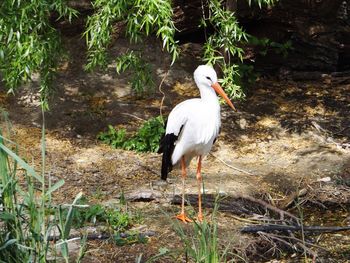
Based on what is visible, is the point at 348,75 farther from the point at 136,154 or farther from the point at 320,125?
the point at 136,154

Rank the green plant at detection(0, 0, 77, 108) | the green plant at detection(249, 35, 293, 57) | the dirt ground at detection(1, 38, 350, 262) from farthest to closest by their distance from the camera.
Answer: the green plant at detection(249, 35, 293, 57), the dirt ground at detection(1, 38, 350, 262), the green plant at detection(0, 0, 77, 108)

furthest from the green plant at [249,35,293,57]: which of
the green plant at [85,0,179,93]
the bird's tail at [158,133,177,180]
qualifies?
Answer: the bird's tail at [158,133,177,180]

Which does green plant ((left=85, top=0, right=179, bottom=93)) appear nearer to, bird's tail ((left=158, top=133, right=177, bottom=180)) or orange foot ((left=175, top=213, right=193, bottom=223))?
bird's tail ((left=158, top=133, right=177, bottom=180))

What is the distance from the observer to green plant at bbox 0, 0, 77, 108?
5898mm

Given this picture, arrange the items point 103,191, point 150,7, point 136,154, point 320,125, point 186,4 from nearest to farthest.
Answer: point 150,7, point 103,191, point 136,154, point 320,125, point 186,4

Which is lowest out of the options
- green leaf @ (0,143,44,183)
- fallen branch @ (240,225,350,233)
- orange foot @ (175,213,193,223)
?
orange foot @ (175,213,193,223)

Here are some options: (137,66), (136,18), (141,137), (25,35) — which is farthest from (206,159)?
(25,35)

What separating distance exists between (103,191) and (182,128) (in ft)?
3.45

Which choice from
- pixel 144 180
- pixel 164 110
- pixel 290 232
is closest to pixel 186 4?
pixel 164 110

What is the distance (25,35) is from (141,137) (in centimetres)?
175

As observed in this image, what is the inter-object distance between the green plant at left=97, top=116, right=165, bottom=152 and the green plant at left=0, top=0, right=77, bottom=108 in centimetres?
99

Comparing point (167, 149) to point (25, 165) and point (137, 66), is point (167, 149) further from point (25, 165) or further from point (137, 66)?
point (25, 165)

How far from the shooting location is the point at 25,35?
242 inches

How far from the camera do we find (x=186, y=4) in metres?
8.73
